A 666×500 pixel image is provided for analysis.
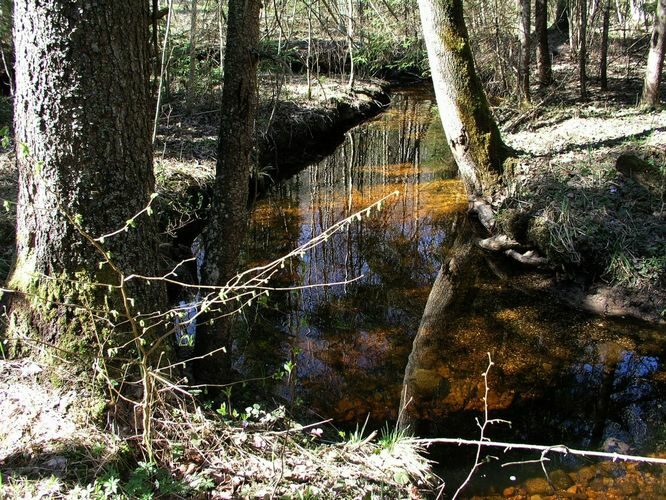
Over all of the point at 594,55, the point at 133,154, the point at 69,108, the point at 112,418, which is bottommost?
the point at 112,418

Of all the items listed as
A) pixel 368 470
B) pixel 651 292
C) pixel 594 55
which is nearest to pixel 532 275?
pixel 651 292

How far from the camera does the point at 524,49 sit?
1103cm

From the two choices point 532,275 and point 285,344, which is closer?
point 285,344

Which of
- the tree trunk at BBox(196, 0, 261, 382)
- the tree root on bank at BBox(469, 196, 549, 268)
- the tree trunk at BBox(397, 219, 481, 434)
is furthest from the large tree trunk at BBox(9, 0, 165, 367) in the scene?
the tree root on bank at BBox(469, 196, 549, 268)

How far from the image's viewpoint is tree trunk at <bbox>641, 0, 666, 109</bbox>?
9016mm

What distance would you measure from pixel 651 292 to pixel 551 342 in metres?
1.33

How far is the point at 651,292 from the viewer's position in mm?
6047

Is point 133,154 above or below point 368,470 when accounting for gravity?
above

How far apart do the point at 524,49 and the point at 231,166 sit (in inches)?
363

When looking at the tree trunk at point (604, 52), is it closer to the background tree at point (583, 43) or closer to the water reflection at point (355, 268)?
the background tree at point (583, 43)

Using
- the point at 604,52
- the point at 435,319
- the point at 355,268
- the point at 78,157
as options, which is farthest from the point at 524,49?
the point at 78,157

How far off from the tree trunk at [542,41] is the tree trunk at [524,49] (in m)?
1.14

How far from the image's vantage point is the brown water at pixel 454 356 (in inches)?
180

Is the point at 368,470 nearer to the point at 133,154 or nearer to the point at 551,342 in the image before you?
the point at 133,154
